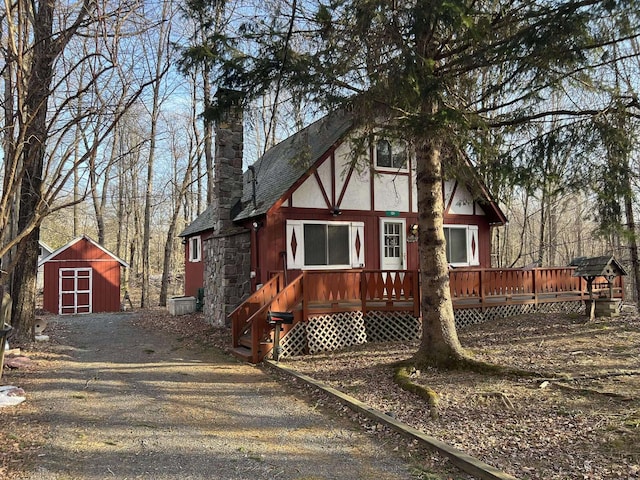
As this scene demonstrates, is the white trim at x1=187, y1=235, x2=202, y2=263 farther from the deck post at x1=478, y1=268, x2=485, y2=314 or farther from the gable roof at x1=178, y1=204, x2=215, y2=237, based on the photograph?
the deck post at x1=478, y1=268, x2=485, y2=314

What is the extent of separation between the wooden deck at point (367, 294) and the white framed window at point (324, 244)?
121 cm

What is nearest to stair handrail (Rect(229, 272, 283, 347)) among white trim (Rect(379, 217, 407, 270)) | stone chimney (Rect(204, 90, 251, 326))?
stone chimney (Rect(204, 90, 251, 326))

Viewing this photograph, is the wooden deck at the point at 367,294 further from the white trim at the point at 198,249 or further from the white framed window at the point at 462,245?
the white trim at the point at 198,249

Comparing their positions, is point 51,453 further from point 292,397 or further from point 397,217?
point 397,217

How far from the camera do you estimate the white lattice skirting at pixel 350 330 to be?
9.35 meters

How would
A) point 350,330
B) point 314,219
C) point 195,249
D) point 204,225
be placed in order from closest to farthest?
point 350,330
point 314,219
point 204,225
point 195,249

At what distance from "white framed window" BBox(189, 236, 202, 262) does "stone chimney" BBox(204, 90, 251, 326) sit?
5.30 m

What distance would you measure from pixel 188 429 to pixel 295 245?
7.23 meters

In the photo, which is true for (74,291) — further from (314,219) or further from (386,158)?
(386,158)

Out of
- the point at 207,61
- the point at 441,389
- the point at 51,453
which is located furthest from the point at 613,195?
the point at 51,453

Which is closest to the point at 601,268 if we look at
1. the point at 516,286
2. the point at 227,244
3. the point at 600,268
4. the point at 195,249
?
the point at 600,268

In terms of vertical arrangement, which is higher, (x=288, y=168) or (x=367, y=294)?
(x=288, y=168)

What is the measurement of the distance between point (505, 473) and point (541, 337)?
664 cm

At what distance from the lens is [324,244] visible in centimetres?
1252
